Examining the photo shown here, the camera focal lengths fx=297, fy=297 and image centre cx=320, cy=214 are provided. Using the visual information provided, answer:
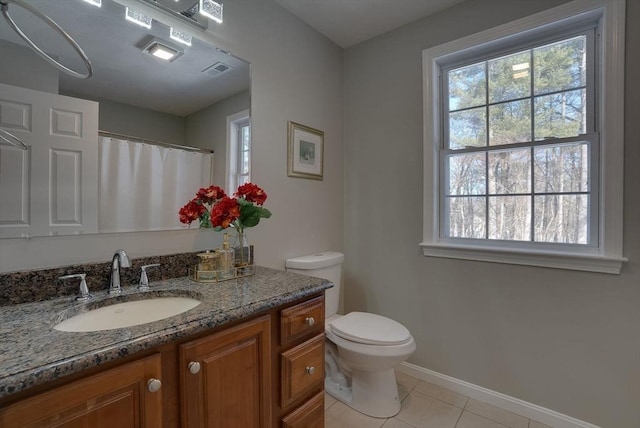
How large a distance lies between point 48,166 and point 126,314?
1.97 feet

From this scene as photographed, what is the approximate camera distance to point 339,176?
2.41 metres

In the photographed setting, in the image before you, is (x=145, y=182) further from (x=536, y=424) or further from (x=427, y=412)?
(x=536, y=424)

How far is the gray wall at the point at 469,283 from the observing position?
4.77 ft

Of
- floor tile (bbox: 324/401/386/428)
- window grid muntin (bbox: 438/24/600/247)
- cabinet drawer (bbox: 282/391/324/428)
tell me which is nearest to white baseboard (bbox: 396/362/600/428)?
floor tile (bbox: 324/401/386/428)

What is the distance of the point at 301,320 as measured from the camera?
1.19 metres

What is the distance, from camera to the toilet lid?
159 centimetres

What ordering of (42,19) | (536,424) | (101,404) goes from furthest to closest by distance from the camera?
(536,424) → (42,19) → (101,404)

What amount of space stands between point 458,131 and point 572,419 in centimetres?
175

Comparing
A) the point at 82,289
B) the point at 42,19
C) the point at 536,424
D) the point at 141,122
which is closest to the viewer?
the point at 42,19

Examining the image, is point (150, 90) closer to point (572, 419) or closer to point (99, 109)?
point (99, 109)

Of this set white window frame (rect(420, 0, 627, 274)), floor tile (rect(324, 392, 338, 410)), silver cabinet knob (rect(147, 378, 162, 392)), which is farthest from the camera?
floor tile (rect(324, 392, 338, 410))

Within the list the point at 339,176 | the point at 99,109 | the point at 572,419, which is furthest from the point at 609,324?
the point at 99,109

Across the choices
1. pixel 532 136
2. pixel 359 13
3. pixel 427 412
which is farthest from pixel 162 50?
pixel 427 412

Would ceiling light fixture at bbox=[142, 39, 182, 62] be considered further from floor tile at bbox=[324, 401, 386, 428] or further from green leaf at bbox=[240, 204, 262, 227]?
floor tile at bbox=[324, 401, 386, 428]
